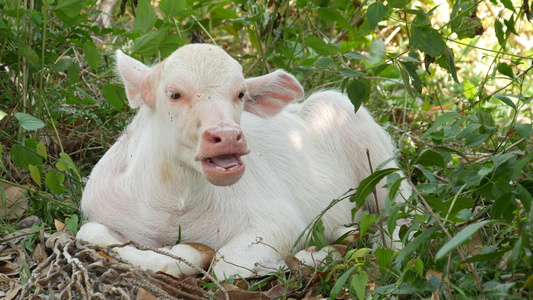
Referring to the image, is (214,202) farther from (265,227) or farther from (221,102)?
(221,102)

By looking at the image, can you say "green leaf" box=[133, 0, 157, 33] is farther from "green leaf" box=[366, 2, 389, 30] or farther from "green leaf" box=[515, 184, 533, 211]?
"green leaf" box=[515, 184, 533, 211]

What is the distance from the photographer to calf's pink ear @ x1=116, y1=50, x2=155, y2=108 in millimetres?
3957

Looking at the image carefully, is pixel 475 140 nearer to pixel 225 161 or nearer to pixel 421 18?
pixel 421 18

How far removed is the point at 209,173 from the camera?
3.48 metres

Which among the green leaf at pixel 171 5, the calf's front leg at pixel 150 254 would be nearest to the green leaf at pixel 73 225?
the calf's front leg at pixel 150 254

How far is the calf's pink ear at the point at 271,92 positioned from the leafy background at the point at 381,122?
1.04 feet

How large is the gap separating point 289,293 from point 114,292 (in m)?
0.84

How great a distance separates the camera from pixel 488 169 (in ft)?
10.2

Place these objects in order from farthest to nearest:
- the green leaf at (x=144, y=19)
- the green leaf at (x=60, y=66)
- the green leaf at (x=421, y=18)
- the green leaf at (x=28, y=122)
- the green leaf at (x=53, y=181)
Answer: the green leaf at (x=60, y=66)
the green leaf at (x=144, y=19)
the green leaf at (x=53, y=181)
the green leaf at (x=28, y=122)
the green leaf at (x=421, y=18)

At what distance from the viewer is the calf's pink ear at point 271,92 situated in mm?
4156

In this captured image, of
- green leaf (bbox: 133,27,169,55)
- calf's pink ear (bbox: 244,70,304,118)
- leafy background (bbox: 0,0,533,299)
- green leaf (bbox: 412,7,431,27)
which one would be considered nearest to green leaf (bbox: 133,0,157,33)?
leafy background (bbox: 0,0,533,299)

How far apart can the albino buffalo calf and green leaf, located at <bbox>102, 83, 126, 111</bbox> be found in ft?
1.23

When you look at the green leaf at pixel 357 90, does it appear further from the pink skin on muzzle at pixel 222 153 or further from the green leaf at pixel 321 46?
the green leaf at pixel 321 46

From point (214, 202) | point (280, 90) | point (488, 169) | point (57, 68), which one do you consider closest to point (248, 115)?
point (280, 90)
